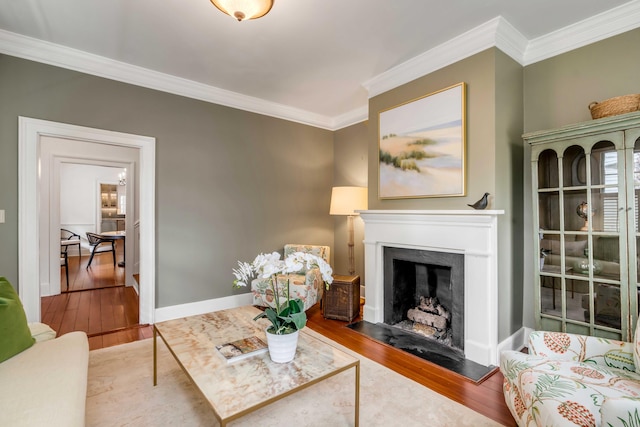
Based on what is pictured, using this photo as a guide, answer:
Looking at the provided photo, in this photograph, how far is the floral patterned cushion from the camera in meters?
1.20

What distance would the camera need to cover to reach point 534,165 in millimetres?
2414

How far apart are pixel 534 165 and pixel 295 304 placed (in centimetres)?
215

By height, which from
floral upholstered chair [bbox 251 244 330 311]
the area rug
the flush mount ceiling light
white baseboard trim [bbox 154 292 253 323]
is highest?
the flush mount ceiling light

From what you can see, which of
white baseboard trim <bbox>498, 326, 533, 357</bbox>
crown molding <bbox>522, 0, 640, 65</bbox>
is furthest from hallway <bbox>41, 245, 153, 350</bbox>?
crown molding <bbox>522, 0, 640, 65</bbox>

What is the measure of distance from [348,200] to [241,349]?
2448 millimetres

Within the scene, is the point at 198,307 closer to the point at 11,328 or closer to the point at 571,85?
the point at 11,328

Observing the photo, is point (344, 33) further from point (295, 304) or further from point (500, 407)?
point (500, 407)

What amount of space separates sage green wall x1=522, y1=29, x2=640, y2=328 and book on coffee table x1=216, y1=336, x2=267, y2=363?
2.19 m

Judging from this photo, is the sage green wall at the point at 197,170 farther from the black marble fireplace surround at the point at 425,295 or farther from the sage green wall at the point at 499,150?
the sage green wall at the point at 499,150

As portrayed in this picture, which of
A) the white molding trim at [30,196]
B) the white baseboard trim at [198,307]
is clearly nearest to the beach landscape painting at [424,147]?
the white baseboard trim at [198,307]

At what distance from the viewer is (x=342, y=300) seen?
3436 millimetres

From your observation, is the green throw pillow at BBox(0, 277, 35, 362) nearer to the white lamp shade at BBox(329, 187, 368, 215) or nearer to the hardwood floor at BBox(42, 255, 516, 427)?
the hardwood floor at BBox(42, 255, 516, 427)

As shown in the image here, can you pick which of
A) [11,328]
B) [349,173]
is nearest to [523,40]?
[349,173]

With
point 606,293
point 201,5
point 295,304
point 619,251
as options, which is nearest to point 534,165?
point 619,251
